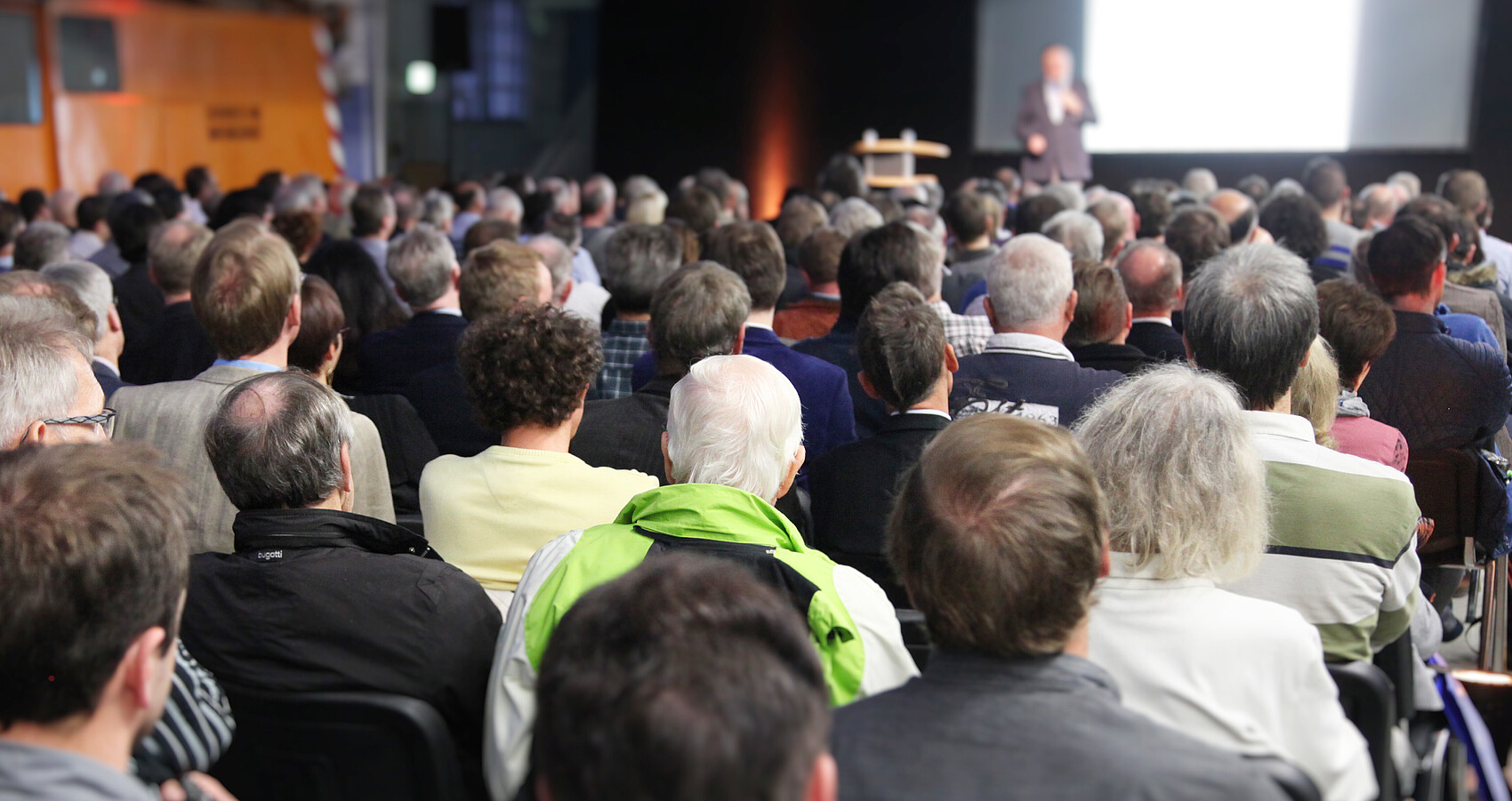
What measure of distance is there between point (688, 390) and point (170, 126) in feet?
39.0

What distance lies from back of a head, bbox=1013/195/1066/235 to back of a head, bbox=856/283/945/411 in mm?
3284

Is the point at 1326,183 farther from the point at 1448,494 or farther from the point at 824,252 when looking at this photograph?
the point at 1448,494

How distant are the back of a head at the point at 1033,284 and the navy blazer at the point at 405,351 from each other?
1611 mm

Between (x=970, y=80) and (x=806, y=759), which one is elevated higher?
(x=970, y=80)

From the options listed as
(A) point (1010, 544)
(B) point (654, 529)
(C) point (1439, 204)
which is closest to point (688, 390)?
(B) point (654, 529)

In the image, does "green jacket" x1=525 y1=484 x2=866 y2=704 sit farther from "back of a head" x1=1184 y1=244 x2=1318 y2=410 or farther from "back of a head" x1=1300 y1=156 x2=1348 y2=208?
"back of a head" x1=1300 y1=156 x2=1348 y2=208

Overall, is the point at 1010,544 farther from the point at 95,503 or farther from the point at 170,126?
the point at 170,126

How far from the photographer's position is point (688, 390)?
208 cm

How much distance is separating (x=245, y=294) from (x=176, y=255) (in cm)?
158

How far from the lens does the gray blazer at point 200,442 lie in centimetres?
257

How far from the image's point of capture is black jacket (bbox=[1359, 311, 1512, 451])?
3.24 metres

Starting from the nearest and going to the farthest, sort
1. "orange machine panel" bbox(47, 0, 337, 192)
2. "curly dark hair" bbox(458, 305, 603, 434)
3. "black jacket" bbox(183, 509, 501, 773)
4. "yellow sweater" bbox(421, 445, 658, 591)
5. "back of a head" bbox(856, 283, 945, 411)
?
"black jacket" bbox(183, 509, 501, 773), "yellow sweater" bbox(421, 445, 658, 591), "curly dark hair" bbox(458, 305, 603, 434), "back of a head" bbox(856, 283, 945, 411), "orange machine panel" bbox(47, 0, 337, 192)

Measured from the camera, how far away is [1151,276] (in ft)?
13.0

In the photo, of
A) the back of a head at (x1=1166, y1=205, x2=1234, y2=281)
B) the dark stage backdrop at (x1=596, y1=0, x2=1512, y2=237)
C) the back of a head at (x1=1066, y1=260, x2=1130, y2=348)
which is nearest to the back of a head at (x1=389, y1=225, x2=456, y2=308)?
the back of a head at (x1=1066, y1=260, x2=1130, y2=348)
